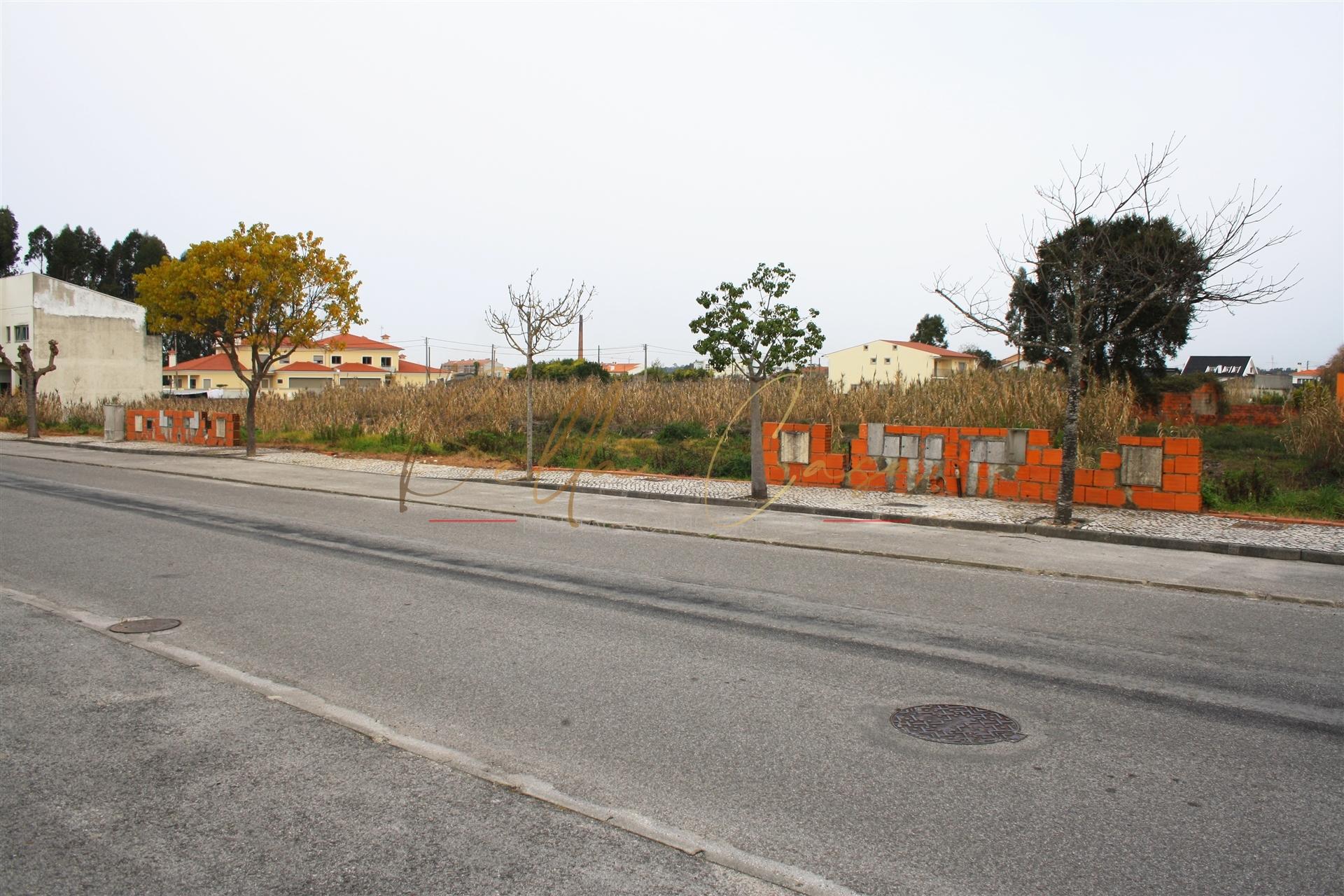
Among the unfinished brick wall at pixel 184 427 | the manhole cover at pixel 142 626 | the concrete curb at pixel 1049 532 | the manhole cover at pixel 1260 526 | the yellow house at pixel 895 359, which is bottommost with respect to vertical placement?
the manhole cover at pixel 142 626

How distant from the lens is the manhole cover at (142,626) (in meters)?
6.84

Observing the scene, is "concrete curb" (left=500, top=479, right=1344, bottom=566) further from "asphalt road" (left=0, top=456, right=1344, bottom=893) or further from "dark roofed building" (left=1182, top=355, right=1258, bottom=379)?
"dark roofed building" (left=1182, top=355, right=1258, bottom=379)

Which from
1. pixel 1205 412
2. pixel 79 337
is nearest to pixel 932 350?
pixel 1205 412

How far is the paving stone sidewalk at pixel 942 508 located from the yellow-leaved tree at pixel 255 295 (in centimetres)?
557

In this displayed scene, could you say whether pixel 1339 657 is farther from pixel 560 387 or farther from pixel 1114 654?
pixel 560 387

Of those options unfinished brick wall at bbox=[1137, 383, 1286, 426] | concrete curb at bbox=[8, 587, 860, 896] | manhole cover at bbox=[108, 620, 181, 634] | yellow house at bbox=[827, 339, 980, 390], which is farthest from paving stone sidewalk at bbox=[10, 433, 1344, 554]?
yellow house at bbox=[827, 339, 980, 390]

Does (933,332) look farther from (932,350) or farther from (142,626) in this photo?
(142,626)

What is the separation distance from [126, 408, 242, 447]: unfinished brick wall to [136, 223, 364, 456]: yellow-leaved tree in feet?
11.5

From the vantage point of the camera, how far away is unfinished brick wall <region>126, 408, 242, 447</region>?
29984 millimetres

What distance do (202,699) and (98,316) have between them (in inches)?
2321

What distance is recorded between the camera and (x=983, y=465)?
15.4m

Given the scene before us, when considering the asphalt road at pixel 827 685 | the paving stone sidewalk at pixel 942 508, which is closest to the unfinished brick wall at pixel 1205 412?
the paving stone sidewalk at pixel 942 508

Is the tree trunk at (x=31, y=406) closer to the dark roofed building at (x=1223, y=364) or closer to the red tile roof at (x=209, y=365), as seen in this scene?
the red tile roof at (x=209, y=365)

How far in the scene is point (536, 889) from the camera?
3.32 meters
